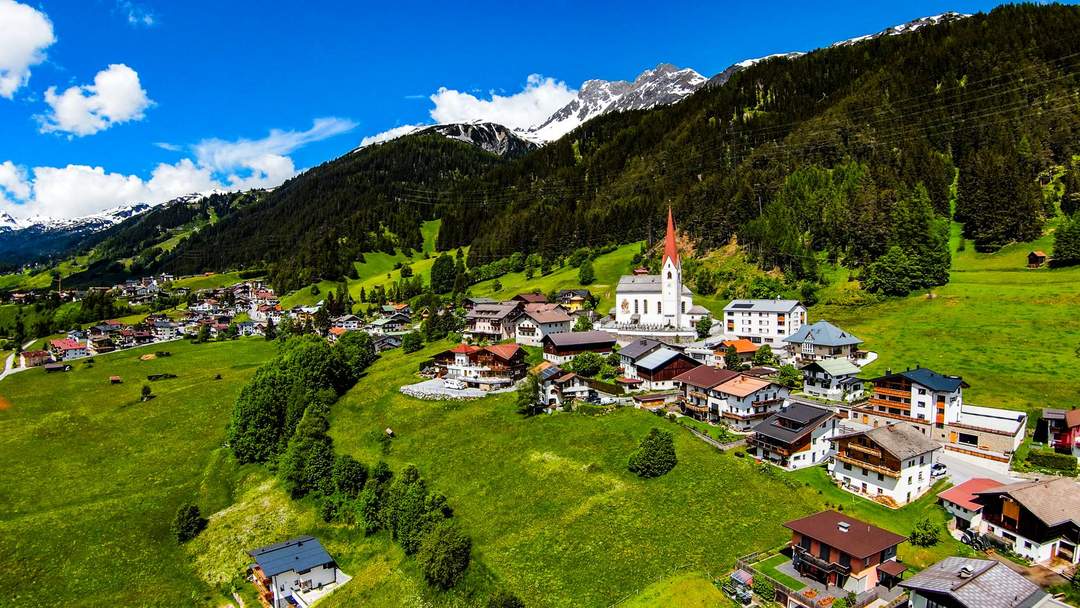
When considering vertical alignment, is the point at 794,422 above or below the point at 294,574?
above

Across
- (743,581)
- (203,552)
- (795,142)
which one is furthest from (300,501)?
(795,142)

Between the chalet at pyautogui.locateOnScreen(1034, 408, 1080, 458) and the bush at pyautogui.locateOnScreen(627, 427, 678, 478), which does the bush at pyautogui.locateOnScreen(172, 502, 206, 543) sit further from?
the chalet at pyautogui.locateOnScreen(1034, 408, 1080, 458)

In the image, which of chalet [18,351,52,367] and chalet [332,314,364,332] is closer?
chalet [18,351,52,367]

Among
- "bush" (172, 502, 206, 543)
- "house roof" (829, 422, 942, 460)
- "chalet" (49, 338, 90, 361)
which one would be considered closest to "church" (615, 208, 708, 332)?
"house roof" (829, 422, 942, 460)

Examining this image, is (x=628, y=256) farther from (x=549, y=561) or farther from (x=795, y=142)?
(x=549, y=561)

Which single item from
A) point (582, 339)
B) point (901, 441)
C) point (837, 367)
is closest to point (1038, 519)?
point (901, 441)

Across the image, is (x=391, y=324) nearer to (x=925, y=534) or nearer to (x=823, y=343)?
(x=823, y=343)
